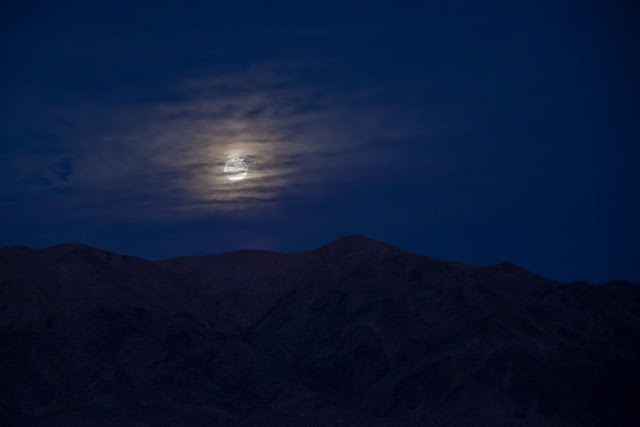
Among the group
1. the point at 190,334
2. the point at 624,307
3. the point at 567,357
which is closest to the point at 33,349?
the point at 190,334

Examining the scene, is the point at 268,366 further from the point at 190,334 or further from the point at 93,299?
the point at 93,299

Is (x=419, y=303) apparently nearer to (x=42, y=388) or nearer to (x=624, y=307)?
(x=624, y=307)

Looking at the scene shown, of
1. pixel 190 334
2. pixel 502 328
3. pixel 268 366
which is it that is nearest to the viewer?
pixel 502 328

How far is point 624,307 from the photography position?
176ft

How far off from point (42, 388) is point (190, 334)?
10728 mm

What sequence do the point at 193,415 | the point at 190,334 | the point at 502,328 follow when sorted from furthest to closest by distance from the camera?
the point at 190,334 < the point at 502,328 < the point at 193,415

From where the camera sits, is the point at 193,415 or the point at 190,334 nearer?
the point at 193,415

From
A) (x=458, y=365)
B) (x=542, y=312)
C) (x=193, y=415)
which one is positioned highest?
(x=542, y=312)

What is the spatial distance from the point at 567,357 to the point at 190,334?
79.9 ft

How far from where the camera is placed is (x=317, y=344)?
52281 mm

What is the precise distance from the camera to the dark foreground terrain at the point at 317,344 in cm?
4259

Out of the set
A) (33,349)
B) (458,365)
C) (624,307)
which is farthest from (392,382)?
(33,349)

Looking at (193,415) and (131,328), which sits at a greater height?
(131,328)

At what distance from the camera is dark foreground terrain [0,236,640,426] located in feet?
140
